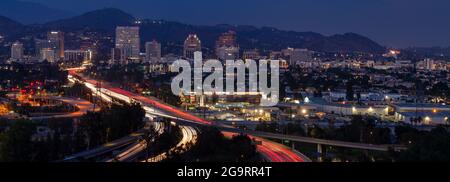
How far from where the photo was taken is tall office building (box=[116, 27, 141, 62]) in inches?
1980

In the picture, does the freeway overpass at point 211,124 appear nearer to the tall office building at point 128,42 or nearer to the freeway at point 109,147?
the freeway at point 109,147

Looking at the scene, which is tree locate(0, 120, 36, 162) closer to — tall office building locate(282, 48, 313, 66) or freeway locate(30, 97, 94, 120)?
freeway locate(30, 97, 94, 120)

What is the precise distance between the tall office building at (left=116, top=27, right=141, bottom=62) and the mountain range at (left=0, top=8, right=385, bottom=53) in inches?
548

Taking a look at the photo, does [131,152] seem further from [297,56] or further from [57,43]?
[297,56]

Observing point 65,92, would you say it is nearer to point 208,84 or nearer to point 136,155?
point 208,84

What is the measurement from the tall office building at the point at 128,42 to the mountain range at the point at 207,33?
1392 cm

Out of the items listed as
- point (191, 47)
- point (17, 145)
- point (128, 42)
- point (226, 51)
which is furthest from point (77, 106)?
point (128, 42)

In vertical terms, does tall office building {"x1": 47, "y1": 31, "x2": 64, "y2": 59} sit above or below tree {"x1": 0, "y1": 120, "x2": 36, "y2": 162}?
above

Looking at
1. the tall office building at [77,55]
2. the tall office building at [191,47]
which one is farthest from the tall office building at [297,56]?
the tall office building at [77,55]

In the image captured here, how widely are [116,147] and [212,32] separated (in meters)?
67.8

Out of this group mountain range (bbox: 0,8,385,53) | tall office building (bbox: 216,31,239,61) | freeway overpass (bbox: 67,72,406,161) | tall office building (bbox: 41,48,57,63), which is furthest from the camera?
mountain range (bbox: 0,8,385,53)

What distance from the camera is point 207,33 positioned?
75438 millimetres

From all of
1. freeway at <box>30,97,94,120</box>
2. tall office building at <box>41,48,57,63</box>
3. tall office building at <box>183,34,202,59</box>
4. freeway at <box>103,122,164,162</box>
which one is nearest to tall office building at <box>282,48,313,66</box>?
tall office building at <box>183,34,202,59</box>
